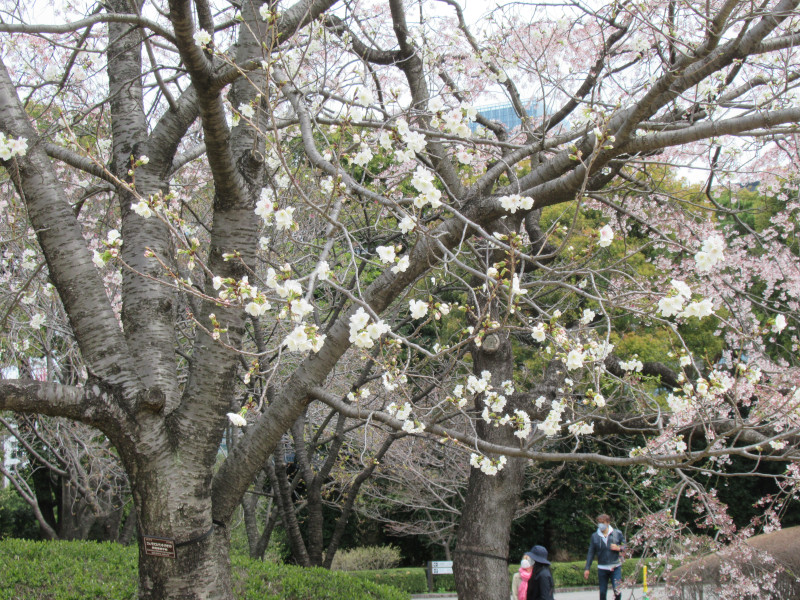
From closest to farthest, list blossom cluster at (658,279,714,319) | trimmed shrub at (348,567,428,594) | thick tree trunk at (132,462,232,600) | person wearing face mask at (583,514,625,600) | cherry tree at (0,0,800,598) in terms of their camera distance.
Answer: blossom cluster at (658,279,714,319)
cherry tree at (0,0,800,598)
thick tree trunk at (132,462,232,600)
person wearing face mask at (583,514,625,600)
trimmed shrub at (348,567,428,594)

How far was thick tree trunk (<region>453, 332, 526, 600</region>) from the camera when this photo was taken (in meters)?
4.32

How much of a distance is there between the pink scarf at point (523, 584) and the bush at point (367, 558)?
26.2 ft

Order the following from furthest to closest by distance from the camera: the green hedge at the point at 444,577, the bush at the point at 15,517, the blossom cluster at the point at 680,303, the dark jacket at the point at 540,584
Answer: the bush at the point at 15,517
the green hedge at the point at 444,577
the dark jacket at the point at 540,584
the blossom cluster at the point at 680,303

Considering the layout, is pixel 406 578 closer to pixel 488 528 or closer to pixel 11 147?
pixel 488 528

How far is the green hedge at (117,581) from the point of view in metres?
4.31

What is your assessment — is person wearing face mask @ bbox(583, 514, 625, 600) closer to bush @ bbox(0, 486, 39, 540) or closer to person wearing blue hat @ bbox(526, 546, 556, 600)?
person wearing blue hat @ bbox(526, 546, 556, 600)

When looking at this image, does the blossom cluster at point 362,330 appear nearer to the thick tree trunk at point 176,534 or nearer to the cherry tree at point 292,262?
the cherry tree at point 292,262

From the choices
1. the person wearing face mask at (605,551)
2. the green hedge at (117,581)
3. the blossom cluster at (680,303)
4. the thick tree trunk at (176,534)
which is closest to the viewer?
the blossom cluster at (680,303)

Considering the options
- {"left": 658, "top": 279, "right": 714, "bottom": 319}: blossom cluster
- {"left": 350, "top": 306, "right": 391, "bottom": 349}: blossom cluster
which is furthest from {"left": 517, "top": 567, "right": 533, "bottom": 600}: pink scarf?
{"left": 350, "top": 306, "right": 391, "bottom": 349}: blossom cluster

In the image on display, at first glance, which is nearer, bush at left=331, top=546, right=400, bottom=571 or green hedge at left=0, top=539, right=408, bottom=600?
green hedge at left=0, top=539, right=408, bottom=600

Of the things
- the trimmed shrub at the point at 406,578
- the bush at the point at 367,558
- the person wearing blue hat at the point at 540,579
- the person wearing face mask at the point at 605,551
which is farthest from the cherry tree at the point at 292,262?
the bush at the point at 367,558

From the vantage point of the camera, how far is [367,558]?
42.0 feet

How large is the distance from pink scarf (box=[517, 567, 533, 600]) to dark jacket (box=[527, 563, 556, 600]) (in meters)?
0.03

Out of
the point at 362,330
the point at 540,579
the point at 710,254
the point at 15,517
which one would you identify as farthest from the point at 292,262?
the point at 15,517
